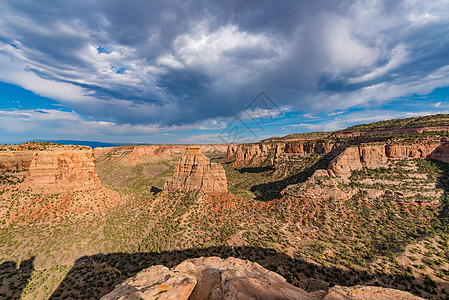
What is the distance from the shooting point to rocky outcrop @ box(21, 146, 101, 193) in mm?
37312

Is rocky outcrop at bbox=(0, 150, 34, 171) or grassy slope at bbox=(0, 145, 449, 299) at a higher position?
rocky outcrop at bbox=(0, 150, 34, 171)

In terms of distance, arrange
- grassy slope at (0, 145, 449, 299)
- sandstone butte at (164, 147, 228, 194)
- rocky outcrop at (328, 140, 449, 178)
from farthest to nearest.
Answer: rocky outcrop at (328, 140, 449, 178) → sandstone butte at (164, 147, 228, 194) → grassy slope at (0, 145, 449, 299)

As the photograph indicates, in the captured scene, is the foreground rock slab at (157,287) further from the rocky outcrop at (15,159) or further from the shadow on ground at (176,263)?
the rocky outcrop at (15,159)

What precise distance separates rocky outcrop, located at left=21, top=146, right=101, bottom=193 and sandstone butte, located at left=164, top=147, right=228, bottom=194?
19881mm

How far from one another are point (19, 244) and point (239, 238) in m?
38.0

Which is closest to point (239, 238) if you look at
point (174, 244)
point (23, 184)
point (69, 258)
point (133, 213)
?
point (174, 244)

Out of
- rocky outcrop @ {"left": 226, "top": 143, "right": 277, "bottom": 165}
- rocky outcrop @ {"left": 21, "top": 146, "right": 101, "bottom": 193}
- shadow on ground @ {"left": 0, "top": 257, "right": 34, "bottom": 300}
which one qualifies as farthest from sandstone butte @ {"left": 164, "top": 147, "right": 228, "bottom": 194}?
rocky outcrop @ {"left": 226, "top": 143, "right": 277, "bottom": 165}

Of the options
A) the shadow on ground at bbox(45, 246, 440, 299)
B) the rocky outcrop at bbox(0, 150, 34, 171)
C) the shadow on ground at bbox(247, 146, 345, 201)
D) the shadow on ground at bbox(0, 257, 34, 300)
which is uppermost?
the rocky outcrop at bbox(0, 150, 34, 171)

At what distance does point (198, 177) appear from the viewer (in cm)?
4856

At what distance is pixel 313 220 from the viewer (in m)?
39.5

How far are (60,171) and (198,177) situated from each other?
32.1 metres

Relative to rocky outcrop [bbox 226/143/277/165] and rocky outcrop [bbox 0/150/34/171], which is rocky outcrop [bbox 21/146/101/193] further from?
rocky outcrop [bbox 226/143/277/165]

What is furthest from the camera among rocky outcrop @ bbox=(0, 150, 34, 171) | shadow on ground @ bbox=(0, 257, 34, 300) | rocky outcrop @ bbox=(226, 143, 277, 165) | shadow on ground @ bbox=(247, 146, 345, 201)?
rocky outcrop @ bbox=(226, 143, 277, 165)

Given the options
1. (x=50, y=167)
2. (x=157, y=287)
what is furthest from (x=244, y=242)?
(x=50, y=167)
